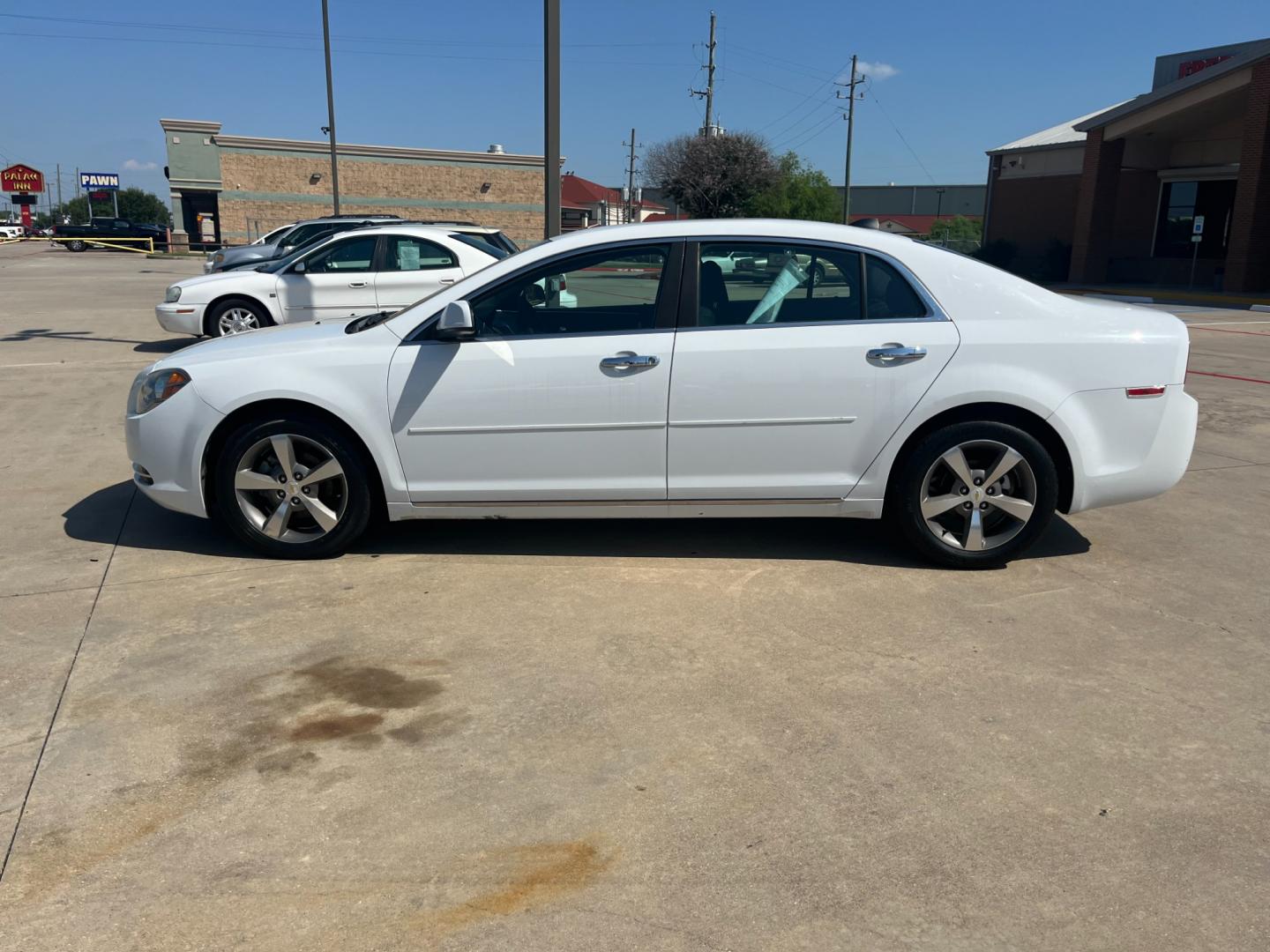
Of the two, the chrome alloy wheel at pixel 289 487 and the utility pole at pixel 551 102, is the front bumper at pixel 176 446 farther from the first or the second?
the utility pole at pixel 551 102

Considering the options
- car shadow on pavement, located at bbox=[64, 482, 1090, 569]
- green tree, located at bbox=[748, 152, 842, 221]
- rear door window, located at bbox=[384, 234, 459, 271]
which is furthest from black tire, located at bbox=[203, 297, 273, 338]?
green tree, located at bbox=[748, 152, 842, 221]

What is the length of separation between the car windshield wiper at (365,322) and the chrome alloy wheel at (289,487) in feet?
2.04

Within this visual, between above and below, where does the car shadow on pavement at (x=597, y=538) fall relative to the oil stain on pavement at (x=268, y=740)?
above

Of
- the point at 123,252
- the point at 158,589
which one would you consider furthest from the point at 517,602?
the point at 123,252

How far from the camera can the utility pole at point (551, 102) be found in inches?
379

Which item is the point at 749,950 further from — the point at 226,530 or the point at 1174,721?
the point at 226,530

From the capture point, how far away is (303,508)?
530 centimetres

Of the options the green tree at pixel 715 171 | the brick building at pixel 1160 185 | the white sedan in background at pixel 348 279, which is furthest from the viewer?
the green tree at pixel 715 171

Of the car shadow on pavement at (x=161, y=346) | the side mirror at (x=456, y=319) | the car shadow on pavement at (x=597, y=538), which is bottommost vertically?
the car shadow on pavement at (x=597, y=538)

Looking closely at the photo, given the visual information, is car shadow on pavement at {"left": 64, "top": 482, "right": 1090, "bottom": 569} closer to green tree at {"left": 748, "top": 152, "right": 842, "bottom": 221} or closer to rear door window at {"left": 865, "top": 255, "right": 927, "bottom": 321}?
rear door window at {"left": 865, "top": 255, "right": 927, "bottom": 321}

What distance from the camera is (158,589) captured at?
4.98 meters

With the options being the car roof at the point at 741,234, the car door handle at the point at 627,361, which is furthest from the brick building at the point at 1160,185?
the car door handle at the point at 627,361

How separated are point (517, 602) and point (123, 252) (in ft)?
188

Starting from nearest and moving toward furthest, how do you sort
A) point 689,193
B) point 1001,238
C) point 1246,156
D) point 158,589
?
1. point 158,589
2. point 1246,156
3. point 1001,238
4. point 689,193
